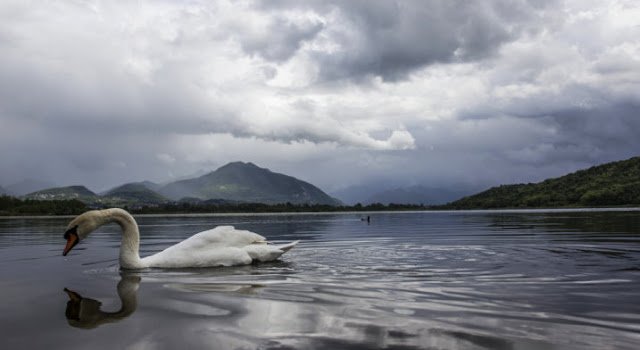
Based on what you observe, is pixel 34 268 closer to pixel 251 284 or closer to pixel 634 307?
pixel 251 284

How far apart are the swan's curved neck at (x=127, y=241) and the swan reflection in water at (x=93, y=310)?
3.46 m

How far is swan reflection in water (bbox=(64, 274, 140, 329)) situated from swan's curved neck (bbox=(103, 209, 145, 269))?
346 centimetres

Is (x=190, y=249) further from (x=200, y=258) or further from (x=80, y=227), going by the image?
(x=80, y=227)

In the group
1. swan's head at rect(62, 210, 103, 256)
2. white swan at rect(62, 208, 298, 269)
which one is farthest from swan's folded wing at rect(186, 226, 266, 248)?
swan's head at rect(62, 210, 103, 256)

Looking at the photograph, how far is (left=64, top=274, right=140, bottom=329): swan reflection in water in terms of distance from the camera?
8383 mm

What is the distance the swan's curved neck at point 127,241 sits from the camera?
1562 cm

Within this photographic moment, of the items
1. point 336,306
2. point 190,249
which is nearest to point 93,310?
point 336,306

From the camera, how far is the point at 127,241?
1584cm

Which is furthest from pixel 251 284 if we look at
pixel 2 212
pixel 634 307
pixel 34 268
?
pixel 2 212

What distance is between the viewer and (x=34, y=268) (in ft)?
55.8

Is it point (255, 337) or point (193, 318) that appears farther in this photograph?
point (193, 318)

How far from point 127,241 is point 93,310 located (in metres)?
6.70

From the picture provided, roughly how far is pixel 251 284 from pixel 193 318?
386 cm

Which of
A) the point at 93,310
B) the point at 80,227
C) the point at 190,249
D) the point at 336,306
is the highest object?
the point at 80,227
